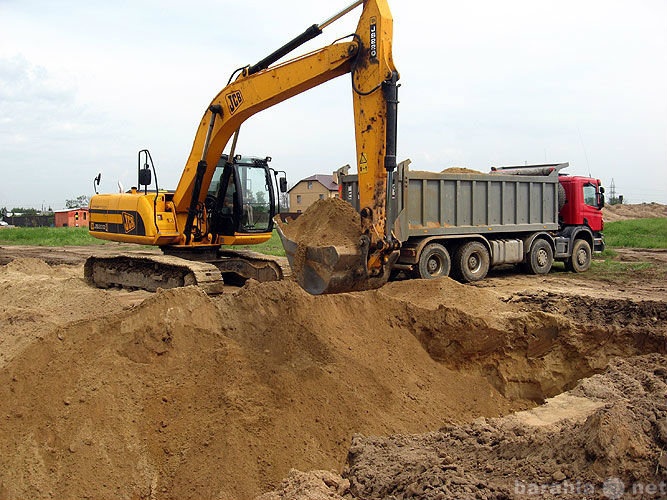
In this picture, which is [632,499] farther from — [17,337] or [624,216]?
[624,216]

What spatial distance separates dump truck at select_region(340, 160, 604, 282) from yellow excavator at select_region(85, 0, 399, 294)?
2.47 meters

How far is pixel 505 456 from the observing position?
365 centimetres

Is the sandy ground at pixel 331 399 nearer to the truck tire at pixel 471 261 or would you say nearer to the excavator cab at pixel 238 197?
the excavator cab at pixel 238 197

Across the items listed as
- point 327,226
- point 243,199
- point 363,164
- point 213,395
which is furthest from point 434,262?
point 213,395

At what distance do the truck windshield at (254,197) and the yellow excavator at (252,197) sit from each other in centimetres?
2

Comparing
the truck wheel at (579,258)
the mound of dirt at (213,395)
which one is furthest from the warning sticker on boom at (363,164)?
the truck wheel at (579,258)

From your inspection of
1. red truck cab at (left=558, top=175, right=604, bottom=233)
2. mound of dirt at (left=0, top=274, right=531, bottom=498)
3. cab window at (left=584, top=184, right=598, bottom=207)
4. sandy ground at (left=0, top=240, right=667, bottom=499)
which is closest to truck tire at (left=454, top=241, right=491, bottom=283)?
red truck cab at (left=558, top=175, right=604, bottom=233)

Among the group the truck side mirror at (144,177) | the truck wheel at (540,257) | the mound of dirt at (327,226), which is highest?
the truck side mirror at (144,177)

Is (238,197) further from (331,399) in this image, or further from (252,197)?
(331,399)

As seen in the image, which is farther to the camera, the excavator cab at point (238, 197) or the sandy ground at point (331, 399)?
the excavator cab at point (238, 197)

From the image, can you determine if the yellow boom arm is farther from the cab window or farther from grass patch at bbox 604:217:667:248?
grass patch at bbox 604:217:667:248

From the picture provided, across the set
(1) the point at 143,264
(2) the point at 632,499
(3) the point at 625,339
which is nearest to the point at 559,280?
(3) the point at 625,339

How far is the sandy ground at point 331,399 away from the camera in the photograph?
351cm

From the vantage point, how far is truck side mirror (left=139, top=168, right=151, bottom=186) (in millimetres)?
10195
